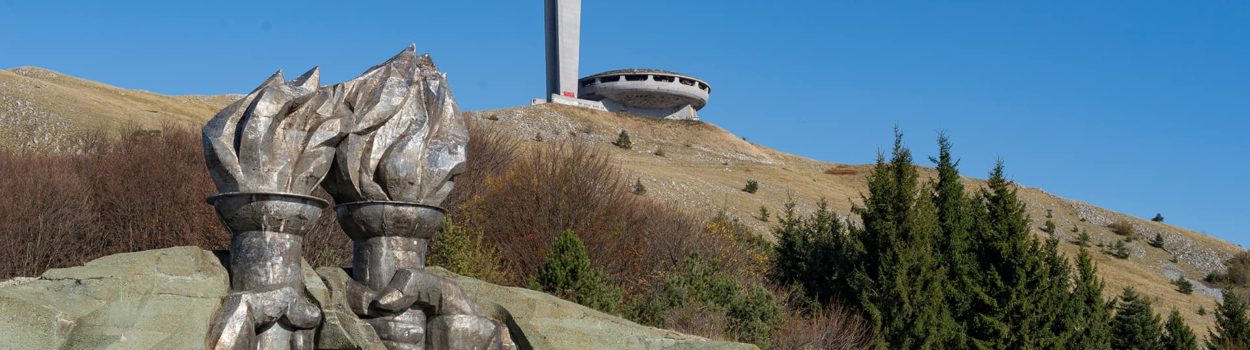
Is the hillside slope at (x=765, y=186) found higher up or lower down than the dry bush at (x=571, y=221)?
higher up

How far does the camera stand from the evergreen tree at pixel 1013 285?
2375 centimetres

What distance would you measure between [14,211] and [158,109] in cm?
2899

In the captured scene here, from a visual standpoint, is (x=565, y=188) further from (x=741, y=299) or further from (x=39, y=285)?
(x=39, y=285)

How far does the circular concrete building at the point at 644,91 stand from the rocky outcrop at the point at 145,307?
8148cm

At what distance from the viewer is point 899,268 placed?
2400 cm

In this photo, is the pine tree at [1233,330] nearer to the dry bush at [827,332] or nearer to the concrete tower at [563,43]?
the dry bush at [827,332]

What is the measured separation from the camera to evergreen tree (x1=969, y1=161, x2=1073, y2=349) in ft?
77.9

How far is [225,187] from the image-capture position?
9312 mm

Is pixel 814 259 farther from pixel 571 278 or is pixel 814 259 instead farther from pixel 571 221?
pixel 571 278

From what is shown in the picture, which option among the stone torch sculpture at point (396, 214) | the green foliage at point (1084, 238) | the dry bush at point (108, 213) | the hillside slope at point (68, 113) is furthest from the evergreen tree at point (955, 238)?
the green foliage at point (1084, 238)

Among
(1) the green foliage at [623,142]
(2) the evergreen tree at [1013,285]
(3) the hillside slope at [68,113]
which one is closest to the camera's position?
(2) the evergreen tree at [1013,285]

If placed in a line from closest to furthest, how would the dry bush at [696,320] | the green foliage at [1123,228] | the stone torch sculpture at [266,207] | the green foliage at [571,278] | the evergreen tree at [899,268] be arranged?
1. the stone torch sculpture at [266,207]
2. the dry bush at [696,320]
3. the green foliage at [571,278]
4. the evergreen tree at [899,268]
5. the green foliage at [1123,228]

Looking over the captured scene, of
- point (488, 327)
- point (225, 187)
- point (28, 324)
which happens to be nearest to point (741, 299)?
point (488, 327)

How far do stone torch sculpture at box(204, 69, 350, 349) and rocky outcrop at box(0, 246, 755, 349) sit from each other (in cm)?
23
